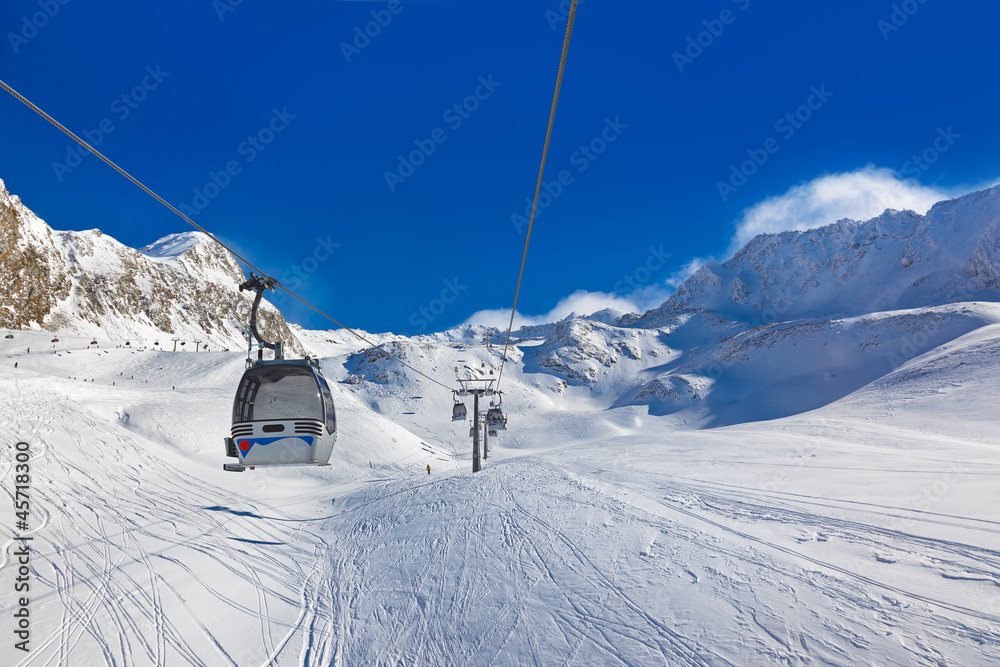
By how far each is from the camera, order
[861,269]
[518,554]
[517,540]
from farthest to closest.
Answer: [861,269]
[517,540]
[518,554]

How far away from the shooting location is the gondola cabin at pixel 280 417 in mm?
8922

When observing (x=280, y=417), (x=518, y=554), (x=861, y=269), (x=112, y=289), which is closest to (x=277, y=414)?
(x=280, y=417)

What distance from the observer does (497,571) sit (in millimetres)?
10836

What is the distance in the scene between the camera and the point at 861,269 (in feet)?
444

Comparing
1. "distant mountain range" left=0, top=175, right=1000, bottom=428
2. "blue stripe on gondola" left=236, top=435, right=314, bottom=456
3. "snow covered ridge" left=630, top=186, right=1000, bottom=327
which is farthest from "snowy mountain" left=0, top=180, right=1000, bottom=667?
"snow covered ridge" left=630, top=186, right=1000, bottom=327

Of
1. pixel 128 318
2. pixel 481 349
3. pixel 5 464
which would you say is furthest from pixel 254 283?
pixel 128 318

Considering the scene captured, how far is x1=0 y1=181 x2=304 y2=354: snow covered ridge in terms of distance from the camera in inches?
3447

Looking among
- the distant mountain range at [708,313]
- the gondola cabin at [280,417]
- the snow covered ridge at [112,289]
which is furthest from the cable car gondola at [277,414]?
the snow covered ridge at [112,289]

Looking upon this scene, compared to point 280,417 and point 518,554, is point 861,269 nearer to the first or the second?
point 518,554

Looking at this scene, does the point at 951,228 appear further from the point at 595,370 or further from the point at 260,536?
the point at 260,536

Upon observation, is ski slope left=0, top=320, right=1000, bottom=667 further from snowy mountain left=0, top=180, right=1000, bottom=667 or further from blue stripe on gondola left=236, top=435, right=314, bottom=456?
blue stripe on gondola left=236, top=435, right=314, bottom=456

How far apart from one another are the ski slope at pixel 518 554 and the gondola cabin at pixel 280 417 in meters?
3.87

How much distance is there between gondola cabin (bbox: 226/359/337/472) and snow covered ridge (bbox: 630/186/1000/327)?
131593mm

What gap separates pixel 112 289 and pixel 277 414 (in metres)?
133
